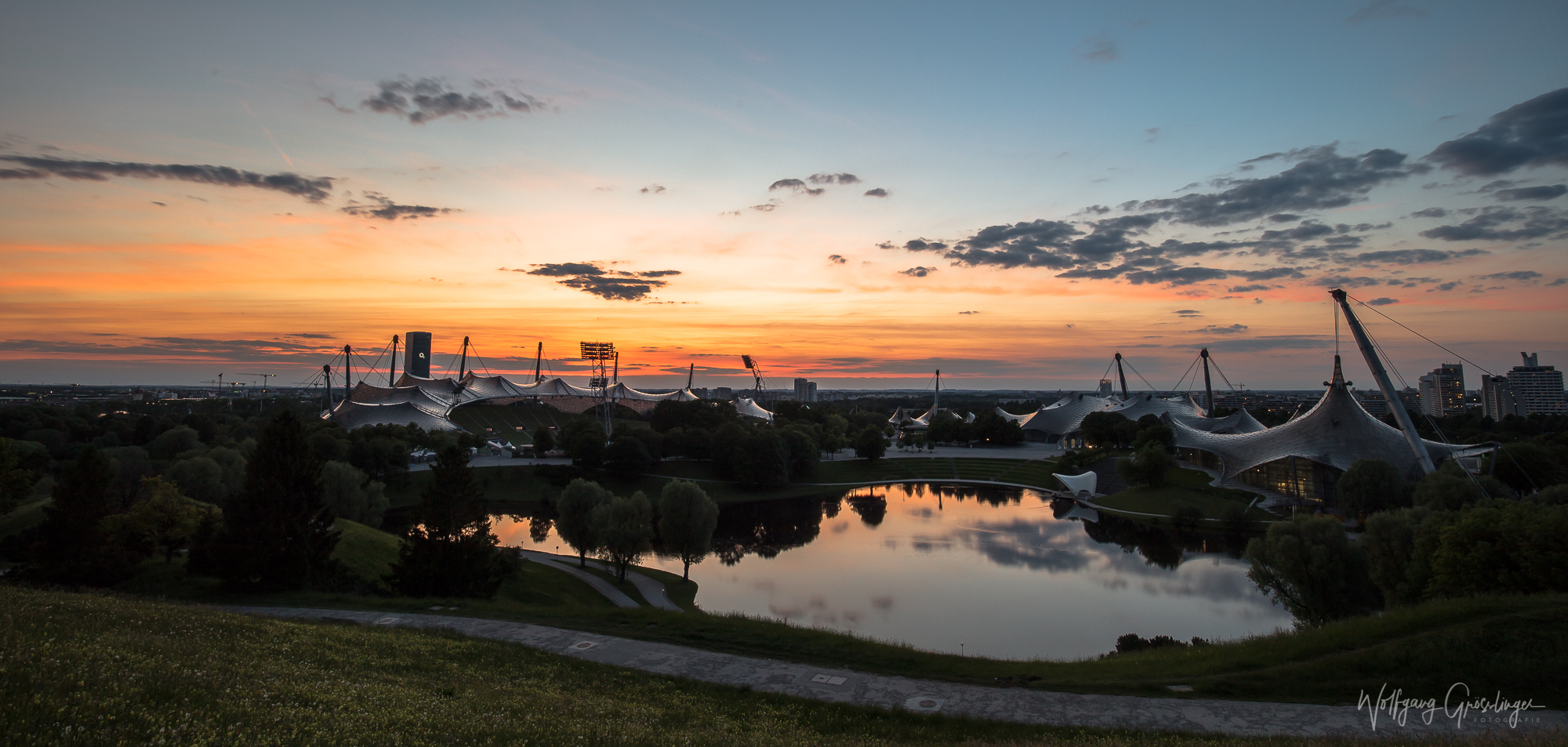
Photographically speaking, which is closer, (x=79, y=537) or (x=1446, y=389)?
(x=79, y=537)

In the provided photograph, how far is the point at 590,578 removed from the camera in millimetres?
25766

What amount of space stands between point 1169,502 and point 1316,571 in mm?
→ 25185

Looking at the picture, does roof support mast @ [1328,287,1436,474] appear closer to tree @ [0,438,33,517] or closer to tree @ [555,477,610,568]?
tree @ [555,477,610,568]

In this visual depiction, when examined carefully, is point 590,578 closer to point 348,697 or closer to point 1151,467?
point 348,697

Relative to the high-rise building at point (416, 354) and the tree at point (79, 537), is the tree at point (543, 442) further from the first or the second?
the high-rise building at point (416, 354)

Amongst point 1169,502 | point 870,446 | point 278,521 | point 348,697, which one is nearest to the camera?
point 348,697

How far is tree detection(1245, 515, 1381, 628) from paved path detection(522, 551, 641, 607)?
18822 mm

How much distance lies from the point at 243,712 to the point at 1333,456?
51.0m

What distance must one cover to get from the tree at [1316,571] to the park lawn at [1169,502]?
63.5 feet

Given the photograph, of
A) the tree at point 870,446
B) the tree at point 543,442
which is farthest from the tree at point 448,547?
the tree at point 870,446

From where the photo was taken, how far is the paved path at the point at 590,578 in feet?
75.2

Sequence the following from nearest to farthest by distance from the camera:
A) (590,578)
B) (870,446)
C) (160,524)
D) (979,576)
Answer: (160,524) → (590,578) → (979,576) → (870,446)

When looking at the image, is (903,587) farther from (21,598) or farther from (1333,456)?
(1333,456)

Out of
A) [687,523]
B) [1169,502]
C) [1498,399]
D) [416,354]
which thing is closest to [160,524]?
[687,523]
